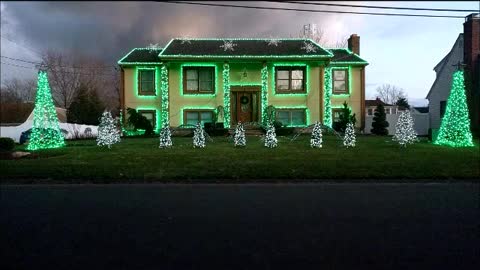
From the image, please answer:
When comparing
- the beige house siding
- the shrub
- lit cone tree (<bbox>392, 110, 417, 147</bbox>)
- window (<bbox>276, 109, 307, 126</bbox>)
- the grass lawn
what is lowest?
the grass lawn

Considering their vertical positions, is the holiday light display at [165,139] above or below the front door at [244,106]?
below

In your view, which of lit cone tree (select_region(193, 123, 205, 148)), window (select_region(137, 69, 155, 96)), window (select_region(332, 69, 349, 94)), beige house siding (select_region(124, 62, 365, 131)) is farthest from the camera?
window (select_region(332, 69, 349, 94))

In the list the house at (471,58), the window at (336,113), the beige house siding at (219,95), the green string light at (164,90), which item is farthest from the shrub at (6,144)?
the house at (471,58)

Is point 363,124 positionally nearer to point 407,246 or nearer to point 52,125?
point 52,125

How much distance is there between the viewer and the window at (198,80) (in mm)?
31578

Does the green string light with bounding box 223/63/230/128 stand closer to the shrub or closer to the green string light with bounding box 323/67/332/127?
the green string light with bounding box 323/67/332/127

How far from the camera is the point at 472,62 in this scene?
104ft

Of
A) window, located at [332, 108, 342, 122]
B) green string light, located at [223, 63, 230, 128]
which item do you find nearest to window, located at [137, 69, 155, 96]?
green string light, located at [223, 63, 230, 128]

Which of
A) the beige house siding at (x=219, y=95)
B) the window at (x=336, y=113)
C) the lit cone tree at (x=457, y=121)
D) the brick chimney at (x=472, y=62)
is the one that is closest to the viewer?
the lit cone tree at (x=457, y=121)

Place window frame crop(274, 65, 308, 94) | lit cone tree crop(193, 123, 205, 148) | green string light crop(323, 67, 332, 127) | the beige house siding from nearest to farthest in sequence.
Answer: lit cone tree crop(193, 123, 205, 148), green string light crop(323, 67, 332, 127), the beige house siding, window frame crop(274, 65, 308, 94)

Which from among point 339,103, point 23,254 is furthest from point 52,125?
point 339,103

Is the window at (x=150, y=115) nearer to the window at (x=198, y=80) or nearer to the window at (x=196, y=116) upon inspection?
the window at (x=196, y=116)

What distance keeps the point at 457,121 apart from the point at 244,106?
14.7 m

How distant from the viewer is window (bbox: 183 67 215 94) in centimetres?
3158
